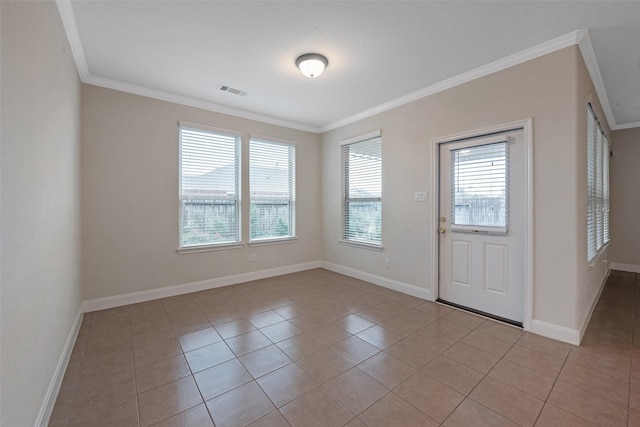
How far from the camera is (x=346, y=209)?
4.96 meters

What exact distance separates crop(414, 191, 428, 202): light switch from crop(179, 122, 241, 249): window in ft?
8.99

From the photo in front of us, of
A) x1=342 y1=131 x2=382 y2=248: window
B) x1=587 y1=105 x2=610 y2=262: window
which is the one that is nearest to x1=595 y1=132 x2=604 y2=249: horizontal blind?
x1=587 y1=105 x2=610 y2=262: window

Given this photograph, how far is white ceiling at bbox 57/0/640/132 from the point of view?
6.93 feet

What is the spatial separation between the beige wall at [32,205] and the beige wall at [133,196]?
930 mm

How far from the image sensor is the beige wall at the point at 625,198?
4.91 metres

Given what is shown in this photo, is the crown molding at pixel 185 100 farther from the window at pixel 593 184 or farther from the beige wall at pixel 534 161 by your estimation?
the window at pixel 593 184

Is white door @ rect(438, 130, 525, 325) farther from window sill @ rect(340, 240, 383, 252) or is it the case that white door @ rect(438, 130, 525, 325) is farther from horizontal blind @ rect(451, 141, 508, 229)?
window sill @ rect(340, 240, 383, 252)

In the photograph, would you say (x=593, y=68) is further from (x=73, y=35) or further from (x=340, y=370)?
(x=73, y=35)

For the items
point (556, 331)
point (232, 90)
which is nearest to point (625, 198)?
point (556, 331)

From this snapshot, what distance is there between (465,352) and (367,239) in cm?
239

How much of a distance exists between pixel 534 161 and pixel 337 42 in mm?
2236

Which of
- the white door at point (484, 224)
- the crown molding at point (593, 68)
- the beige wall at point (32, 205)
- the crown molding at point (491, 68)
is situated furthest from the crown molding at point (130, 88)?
the crown molding at point (593, 68)

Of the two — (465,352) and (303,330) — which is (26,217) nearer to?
(303,330)

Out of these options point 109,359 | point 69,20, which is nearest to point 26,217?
point 109,359
